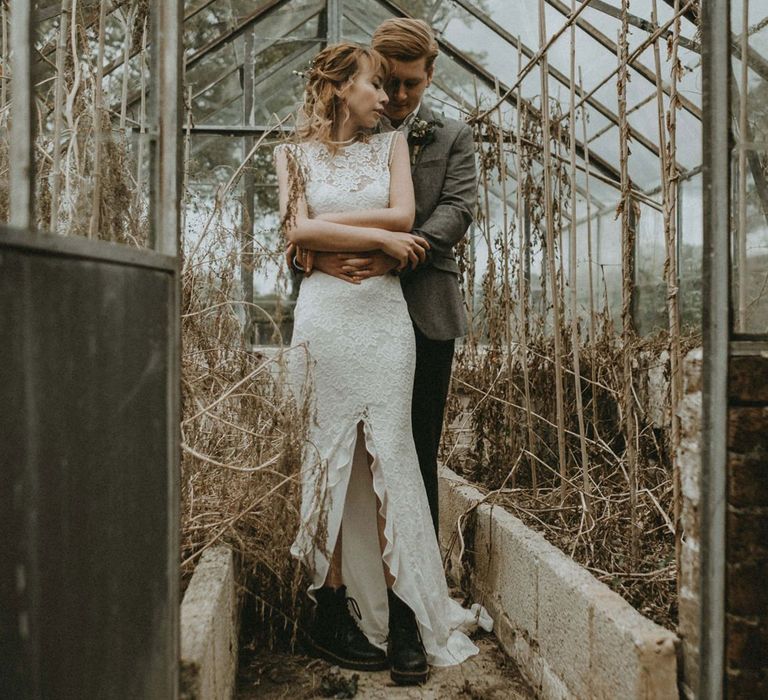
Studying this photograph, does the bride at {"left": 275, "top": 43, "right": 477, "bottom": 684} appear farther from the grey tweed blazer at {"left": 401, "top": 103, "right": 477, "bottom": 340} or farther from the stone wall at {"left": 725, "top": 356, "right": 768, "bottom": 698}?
the stone wall at {"left": 725, "top": 356, "right": 768, "bottom": 698}

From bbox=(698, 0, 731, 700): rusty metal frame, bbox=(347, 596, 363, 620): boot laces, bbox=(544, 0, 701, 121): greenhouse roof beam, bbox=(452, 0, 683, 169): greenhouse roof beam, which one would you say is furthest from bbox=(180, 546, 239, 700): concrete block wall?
bbox=(452, 0, 683, 169): greenhouse roof beam

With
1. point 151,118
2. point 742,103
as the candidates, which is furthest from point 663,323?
point 151,118

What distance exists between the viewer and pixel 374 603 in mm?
2771

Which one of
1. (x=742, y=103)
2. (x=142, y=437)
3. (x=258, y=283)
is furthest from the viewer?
(x=258, y=283)

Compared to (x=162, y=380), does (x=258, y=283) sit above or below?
above

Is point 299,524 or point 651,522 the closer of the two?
point 299,524

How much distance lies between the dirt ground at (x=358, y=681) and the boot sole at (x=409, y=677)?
0.06 ft

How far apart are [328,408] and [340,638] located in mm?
735

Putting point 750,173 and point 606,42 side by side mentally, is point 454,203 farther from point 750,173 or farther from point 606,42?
point 606,42

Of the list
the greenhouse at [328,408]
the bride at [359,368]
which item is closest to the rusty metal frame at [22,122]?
the greenhouse at [328,408]

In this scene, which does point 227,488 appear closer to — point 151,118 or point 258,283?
point 151,118

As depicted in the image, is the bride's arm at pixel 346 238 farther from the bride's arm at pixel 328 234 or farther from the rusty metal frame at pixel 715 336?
the rusty metal frame at pixel 715 336

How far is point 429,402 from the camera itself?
2.87 meters

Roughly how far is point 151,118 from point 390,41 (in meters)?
1.39
